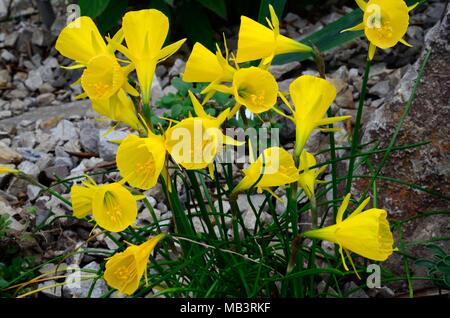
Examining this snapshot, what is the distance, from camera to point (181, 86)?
262 centimetres

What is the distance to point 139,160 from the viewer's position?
1278mm

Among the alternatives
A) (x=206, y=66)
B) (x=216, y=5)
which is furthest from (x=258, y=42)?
(x=216, y=5)

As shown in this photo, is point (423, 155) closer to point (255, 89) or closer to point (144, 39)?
point (255, 89)

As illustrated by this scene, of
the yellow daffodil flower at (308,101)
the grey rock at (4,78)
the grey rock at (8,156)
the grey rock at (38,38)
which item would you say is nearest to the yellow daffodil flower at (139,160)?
the yellow daffodil flower at (308,101)

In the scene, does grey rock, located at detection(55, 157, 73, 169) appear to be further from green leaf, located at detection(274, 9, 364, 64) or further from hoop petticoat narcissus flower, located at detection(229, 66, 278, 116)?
hoop petticoat narcissus flower, located at detection(229, 66, 278, 116)

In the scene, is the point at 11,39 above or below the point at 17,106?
above

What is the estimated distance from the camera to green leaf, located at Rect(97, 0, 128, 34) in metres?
3.37

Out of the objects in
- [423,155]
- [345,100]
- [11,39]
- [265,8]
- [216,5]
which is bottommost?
[423,155]

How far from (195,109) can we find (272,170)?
0.57 feet

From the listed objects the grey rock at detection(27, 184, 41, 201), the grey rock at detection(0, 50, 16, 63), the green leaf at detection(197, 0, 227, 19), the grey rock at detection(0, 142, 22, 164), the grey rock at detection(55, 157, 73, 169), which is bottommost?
the grey rock at detection(27, 184, 41, 201)

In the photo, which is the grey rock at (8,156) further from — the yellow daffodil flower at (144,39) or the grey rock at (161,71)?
the yellow daffodil flower at (144,39)

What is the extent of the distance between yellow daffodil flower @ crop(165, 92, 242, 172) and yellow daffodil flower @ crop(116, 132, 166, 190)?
1.0 inches

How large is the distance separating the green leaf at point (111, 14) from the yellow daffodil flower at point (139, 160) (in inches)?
86.3

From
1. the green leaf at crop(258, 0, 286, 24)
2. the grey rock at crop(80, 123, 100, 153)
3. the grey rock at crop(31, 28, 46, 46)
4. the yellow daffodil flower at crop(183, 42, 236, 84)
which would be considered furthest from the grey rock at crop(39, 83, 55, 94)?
the yellow daffodil flower at crop(183, 42, 236, 84)
